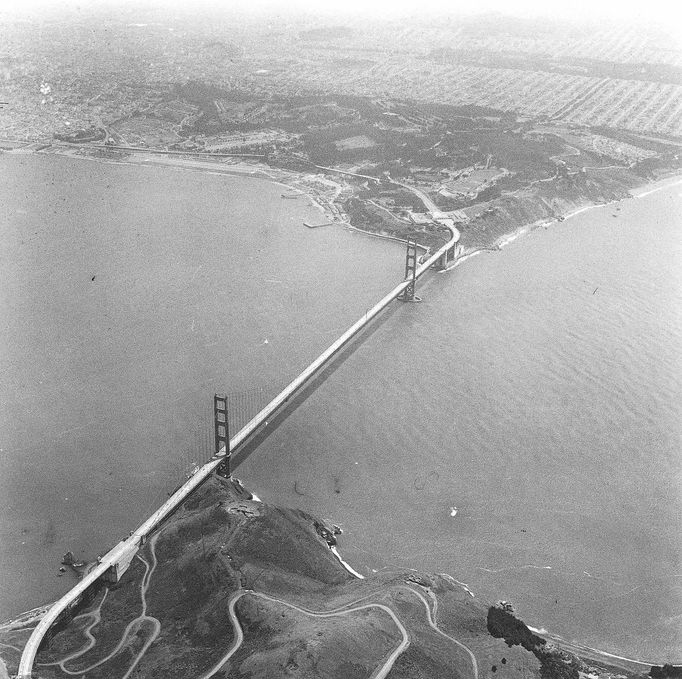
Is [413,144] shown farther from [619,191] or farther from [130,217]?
[130,217]

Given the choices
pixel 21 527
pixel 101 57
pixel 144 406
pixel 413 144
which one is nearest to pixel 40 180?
pixel 101 57

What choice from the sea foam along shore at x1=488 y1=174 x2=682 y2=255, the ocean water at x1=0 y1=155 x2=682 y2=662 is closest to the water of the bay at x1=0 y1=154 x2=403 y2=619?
the ocean water at x1=0 y1=155 x2=682 y2=662

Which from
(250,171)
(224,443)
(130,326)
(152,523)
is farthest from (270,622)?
(250,171)

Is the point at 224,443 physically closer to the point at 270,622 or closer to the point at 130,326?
the point at 270,622

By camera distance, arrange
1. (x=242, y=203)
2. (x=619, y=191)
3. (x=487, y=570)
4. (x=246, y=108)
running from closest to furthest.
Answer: (x=487, y=570)
(x=242, y=203)
(x=619, y=191)
(x=246, y=108)

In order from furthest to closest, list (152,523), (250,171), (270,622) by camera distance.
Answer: (250,171)
(152,523)
(270,622)

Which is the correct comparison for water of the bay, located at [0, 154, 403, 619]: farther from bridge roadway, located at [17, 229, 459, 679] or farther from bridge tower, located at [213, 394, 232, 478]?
bridge roadway, located at [17, 229, 459, 679]

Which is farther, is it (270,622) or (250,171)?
(250,171)
